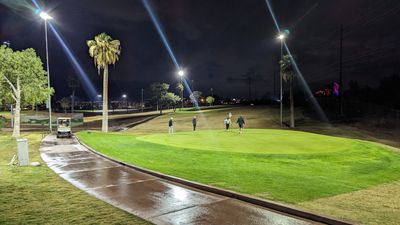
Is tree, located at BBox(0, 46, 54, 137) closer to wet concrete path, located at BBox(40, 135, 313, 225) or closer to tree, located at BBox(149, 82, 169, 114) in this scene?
wet concrete path, located at BBox(40, 135, 313, 225)

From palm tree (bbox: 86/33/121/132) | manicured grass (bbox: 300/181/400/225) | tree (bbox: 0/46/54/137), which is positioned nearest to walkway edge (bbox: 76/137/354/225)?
manicured grass (bbox: 300/181/400/225)

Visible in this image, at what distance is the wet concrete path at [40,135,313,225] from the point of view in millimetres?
7922

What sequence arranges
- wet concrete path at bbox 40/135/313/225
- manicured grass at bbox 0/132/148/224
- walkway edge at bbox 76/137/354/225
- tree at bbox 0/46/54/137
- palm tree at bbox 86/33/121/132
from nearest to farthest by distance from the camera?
1. manicured grass at bbox 0/132/148/224
2. walkway edge at bbox 76/137/354/225
3. wet concrete path at bbox 40/135/313/225
4. tree at bbox 0/46/54/137
5. palm tree at bbox 86/33/121/132

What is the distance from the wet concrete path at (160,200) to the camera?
7.92 metres

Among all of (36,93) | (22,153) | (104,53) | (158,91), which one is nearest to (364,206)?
(22,153)

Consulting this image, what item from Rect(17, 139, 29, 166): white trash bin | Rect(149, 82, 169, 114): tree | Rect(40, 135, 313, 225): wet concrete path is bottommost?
Rect(40, 135, 313, 225): wet concrete path

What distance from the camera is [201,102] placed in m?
168

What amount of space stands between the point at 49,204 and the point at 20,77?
29773 mm

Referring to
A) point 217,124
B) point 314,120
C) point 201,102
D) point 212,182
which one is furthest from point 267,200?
point 201,102

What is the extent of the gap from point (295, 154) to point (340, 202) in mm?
9575

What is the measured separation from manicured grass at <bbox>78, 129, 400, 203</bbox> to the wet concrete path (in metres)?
1.09

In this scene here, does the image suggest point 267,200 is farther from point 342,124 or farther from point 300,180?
point 342,124

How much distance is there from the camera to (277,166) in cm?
1567

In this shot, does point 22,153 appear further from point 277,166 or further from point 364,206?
point 364,206
